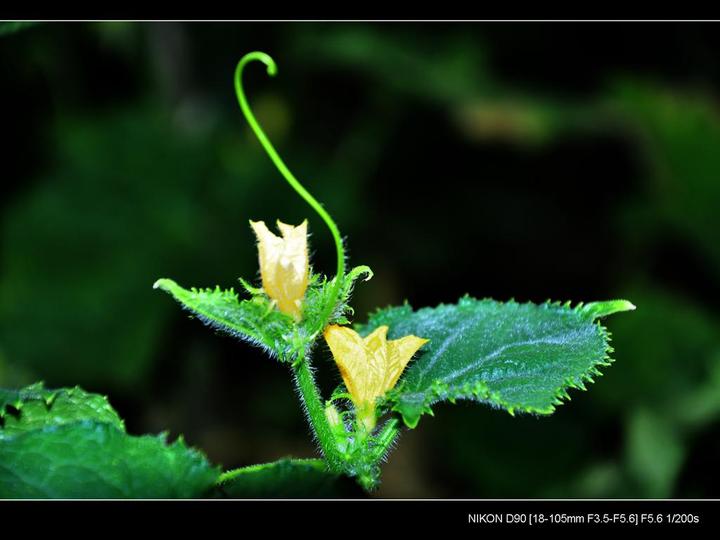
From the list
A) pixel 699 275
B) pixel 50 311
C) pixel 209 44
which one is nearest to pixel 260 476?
pixel 50 311

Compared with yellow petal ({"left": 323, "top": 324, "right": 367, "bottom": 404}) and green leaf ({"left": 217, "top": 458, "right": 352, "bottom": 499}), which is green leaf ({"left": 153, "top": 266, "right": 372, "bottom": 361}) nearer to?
yellow petal ({"left": 323, "top": 324, "right": 367, "bottom": 404})

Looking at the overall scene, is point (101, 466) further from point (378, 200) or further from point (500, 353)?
point (378, 200)

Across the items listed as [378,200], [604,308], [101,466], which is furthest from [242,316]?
[378,200]

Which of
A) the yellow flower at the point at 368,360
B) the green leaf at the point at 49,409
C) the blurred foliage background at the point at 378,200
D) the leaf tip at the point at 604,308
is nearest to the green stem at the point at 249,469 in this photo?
the yellow flower at the point at 368,360

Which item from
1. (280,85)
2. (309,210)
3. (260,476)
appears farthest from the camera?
(280,85)

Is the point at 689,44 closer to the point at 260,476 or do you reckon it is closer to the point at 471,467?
the point at 471,467

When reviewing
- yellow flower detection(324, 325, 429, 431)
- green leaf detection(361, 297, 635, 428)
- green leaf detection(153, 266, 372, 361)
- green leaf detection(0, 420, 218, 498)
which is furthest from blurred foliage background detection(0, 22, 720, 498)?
green leaf detection(0, 420, 218, 498)

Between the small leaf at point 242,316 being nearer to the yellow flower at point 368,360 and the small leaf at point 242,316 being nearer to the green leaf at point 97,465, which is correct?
the yellow flower at point 368,360
